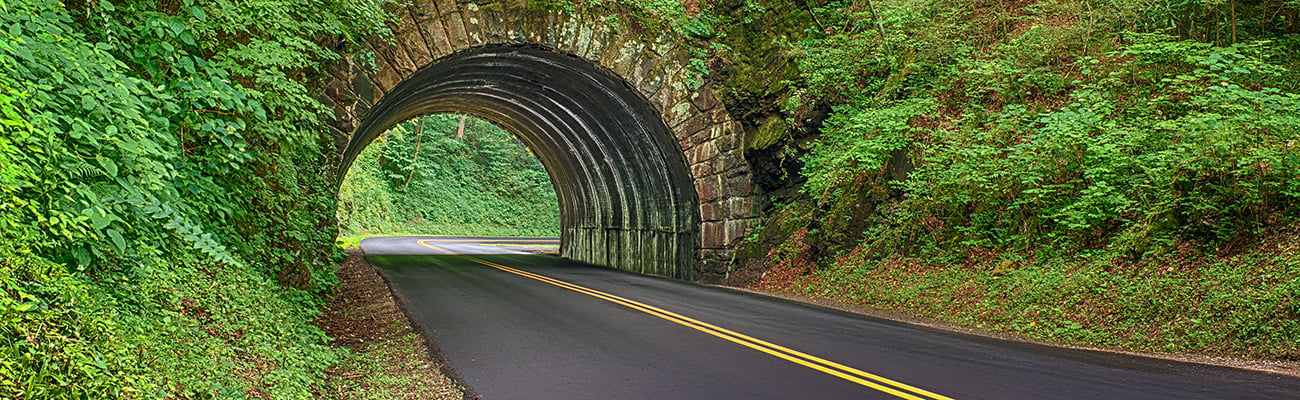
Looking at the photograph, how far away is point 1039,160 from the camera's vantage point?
33.8 ft

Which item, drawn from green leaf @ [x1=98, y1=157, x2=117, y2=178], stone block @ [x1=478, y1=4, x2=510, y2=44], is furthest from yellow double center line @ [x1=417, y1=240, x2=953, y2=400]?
stone block @ [x1=478, y1=4, x2=510, y2=44]

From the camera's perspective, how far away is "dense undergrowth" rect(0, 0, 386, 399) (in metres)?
3.28

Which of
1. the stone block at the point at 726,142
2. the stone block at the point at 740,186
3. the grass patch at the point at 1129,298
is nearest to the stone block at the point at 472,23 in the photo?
the stone block at the point at 726,142

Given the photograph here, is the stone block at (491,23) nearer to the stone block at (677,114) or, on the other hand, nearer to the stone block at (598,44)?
the stone block at (598,44)

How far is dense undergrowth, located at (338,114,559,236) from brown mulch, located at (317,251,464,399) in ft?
108

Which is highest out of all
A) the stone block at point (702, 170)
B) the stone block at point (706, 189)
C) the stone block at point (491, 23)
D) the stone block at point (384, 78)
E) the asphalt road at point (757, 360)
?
the stone block at point (491, 23)

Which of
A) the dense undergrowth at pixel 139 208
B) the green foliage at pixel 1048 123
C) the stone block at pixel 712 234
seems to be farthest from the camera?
the stone block at pixel 712 234

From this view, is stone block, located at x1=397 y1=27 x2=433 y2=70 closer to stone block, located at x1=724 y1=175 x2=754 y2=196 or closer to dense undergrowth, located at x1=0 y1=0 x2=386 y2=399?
dense undergrowth, located at x1=0 y1=0 x2=386 y2=399

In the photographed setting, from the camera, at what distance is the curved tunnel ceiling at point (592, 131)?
1585cm

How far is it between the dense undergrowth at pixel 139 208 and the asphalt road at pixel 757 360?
1.83 meters

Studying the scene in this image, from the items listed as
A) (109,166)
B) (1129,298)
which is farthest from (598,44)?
(109,166)

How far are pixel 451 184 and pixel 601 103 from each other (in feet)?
113

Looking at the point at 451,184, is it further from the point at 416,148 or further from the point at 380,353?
the point at 380,353

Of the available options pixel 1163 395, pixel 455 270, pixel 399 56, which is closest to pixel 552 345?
pixel 1163 395
